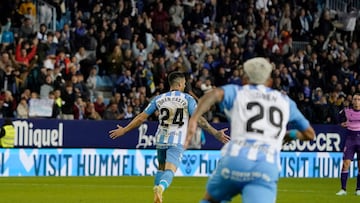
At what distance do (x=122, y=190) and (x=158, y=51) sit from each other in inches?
449

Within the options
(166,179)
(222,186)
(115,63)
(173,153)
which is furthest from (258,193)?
(115,63)

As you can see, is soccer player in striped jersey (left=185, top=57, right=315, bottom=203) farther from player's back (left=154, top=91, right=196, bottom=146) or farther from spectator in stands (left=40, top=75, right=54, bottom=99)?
spectator in stands (left=40, top=75, right=54, bottom=99)

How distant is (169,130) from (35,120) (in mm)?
11948

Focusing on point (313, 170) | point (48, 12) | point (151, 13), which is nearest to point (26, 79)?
point (48, 12)

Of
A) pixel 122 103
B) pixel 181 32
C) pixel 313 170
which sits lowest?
pixel 313 170

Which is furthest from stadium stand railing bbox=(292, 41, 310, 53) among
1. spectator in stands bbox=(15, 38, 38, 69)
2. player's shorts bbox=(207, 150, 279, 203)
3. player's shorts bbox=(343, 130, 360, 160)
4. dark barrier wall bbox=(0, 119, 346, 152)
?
player's shorts bbox=(207, 150, 279, 203)

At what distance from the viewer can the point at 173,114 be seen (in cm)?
1639

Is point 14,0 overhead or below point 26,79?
overhead

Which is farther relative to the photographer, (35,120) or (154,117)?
(154,117)

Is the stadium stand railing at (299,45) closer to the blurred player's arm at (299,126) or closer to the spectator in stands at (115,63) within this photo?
the spectator in stands at (115,63)

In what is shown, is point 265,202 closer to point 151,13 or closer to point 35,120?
point 35,120

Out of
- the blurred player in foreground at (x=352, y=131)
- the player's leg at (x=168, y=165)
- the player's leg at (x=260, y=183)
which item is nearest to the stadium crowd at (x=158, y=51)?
the blurred player in foreground at (x=352, y=131)

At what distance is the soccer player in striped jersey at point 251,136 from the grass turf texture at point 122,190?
9.21 meters

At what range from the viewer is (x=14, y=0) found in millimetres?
32062
